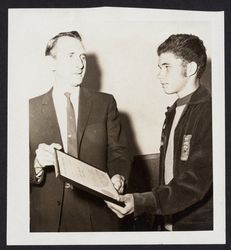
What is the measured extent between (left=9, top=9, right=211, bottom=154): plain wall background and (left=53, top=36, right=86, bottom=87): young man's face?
14 mm

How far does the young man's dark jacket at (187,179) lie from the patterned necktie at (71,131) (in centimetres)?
16

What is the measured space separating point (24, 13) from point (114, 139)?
31 cm

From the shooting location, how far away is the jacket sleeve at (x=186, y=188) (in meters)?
0.90

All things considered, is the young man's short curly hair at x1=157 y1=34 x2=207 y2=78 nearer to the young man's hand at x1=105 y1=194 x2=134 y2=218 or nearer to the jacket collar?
the jacket collar

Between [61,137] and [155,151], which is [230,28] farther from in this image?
[61,137]

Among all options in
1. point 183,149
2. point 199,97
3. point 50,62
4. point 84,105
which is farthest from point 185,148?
point 50,62

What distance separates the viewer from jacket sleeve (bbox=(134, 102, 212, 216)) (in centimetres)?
90

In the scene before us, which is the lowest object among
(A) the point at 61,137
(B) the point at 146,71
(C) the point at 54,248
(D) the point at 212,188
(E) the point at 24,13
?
(C) the point at 54,248

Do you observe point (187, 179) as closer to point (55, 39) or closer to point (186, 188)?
point (186, 188)

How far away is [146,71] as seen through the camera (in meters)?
0.91

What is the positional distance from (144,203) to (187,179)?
98 mm

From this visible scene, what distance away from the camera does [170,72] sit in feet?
2.98

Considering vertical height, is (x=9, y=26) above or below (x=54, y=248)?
above

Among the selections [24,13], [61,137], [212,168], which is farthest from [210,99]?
[24,13]
